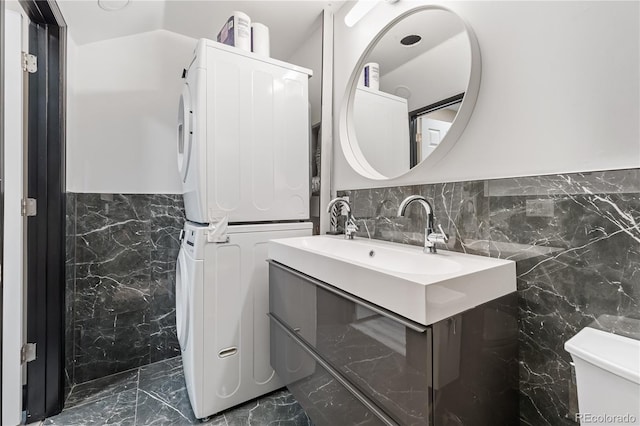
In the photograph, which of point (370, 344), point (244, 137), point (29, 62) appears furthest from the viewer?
point (244, 137)

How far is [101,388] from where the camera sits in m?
1.83

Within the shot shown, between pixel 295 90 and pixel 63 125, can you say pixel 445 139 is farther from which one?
pixel 63 125

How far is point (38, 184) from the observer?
155cm

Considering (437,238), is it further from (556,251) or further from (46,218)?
(46,218)

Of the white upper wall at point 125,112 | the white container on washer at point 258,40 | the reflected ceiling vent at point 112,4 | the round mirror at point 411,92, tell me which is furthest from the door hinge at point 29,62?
the round mirror at point 411,92

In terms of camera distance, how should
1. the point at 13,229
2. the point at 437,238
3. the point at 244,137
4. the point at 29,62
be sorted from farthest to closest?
the point at 244,137
the point at 29,62
the point at 13,229
the point at 437,238

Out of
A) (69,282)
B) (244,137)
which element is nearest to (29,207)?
(69,282)

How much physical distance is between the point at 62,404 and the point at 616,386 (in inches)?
93.8

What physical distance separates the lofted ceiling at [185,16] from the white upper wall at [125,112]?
Answer: 0.10 meters

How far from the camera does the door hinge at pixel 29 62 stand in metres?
1.48

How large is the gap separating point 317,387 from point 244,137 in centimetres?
126

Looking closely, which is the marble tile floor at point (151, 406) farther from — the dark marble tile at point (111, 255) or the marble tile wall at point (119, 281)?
the dark marble tile at point (111, 255)

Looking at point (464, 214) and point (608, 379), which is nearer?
point (608, 379)

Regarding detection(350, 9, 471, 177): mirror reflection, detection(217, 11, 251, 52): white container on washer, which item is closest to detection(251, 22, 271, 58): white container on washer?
detection(217, 11, 251, 52): white container on washer
